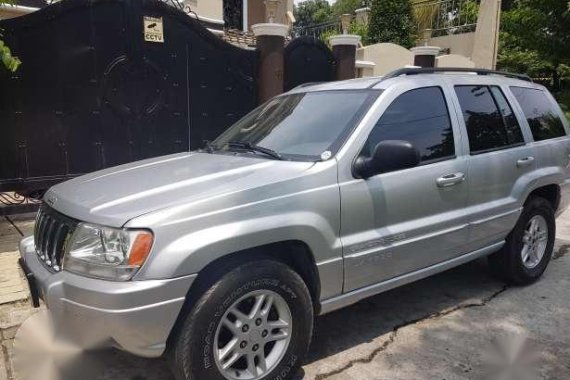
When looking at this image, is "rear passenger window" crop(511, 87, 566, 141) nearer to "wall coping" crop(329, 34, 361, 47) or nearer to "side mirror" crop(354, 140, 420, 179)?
"side mirror" crop(354, 140, 420, 179)

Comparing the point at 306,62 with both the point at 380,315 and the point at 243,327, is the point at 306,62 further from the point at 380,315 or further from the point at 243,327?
the point at 243,327

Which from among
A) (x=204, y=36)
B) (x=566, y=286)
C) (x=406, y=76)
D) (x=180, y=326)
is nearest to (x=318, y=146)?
(x=406, y=76)

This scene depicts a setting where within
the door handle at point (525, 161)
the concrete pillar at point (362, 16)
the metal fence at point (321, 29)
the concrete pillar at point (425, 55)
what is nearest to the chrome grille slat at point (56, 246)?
the door handle at point (525, 161)

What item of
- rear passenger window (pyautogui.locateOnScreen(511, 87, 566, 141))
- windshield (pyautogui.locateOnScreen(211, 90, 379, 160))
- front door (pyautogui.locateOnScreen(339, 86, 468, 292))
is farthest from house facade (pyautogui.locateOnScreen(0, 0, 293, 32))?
front door (pyautogui.locateOnScreen(339, 86, 468, 292))

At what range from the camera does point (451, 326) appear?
3.83m

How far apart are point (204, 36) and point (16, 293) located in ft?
14.0

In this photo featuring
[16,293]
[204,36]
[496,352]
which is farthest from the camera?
[204,36]

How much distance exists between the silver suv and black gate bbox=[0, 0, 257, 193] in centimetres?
280

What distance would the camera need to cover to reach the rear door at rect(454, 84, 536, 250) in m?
3.97

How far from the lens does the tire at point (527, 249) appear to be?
4457 mm

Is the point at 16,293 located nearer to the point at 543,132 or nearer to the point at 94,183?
the point at 94,183

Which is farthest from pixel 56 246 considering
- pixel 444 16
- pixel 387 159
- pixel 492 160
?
pixel 444 16

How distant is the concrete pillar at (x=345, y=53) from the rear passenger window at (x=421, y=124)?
4993 mm

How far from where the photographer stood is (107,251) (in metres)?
2.53
